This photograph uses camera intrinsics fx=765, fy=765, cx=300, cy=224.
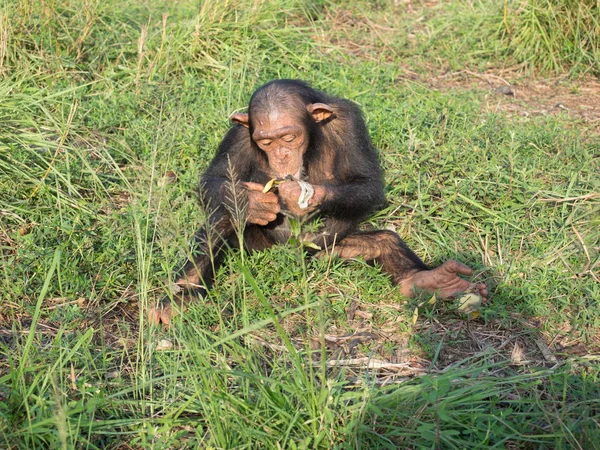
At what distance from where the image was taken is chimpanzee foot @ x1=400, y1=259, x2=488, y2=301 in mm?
4297

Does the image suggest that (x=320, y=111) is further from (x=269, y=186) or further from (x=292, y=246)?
(x=292, y=246)

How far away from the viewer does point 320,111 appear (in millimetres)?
4750

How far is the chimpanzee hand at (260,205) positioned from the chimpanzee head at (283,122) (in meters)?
0.28

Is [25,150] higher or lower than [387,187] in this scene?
higher

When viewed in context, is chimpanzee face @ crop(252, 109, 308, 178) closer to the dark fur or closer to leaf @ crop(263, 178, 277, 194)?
the dark fur

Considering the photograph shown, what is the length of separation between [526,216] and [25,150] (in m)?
3.36

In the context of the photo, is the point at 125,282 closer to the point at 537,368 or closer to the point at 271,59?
the point at 537,368

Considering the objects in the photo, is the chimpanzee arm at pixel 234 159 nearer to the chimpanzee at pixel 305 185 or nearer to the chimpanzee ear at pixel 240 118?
the chimpanzee at pixel 305 185

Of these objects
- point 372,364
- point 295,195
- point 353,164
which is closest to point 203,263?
point 295,195

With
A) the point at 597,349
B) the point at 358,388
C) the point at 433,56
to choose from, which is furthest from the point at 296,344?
the point at 433,56

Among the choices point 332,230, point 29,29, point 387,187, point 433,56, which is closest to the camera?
point 332,230

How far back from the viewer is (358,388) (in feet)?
11.3

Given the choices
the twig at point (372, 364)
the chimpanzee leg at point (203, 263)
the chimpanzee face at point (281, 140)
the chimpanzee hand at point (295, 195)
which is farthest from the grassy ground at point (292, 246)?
the chimpanzee face at point (281, 140)

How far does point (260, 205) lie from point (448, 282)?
3.81 ft
